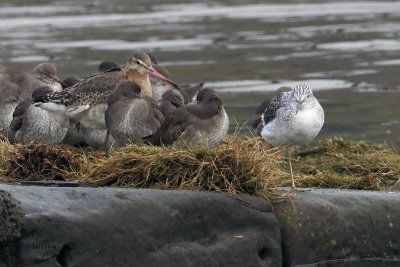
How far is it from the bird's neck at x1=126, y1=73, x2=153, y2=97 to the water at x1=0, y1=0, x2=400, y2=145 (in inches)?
146

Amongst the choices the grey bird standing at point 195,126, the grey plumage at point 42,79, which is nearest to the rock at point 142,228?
the grey bird standing at point 195,126

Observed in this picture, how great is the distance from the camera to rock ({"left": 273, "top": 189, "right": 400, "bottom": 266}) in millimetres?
10492

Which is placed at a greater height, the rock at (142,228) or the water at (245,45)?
the rock at (142,228)

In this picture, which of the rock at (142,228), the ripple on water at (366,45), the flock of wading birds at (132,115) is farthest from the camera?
the ripple on water at (366,45)

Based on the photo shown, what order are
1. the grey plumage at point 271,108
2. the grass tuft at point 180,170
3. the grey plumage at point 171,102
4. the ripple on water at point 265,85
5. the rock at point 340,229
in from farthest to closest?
1. the ripple on water at point 265,85
2. the grey plumage at point 271,108
3. the grey plumage at point 171,102
4. the rock at point 340,229
5. the grass tuft at point 180,170

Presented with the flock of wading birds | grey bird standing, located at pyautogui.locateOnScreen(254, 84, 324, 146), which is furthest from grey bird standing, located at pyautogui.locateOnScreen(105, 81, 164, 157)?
grey bird standing, located at pyautogui.locateOnScreen(254, 84, 324, 146)

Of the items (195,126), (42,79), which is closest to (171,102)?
(195,126)

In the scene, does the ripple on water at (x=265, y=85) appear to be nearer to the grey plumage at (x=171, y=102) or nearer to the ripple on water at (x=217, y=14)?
the grey plumage at (x=171, y=102)

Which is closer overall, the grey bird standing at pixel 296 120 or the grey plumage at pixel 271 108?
the grey bird standing at pixel 296 120

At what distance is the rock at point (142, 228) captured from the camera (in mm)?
9406

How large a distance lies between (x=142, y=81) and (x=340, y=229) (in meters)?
5.46

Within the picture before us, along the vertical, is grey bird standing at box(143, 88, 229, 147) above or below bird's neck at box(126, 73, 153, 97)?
above

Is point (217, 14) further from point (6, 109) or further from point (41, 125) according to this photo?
point (41, 125)

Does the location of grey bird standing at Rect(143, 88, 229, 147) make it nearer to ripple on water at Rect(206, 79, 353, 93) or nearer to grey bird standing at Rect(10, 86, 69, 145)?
grey bird standing at Rect(10, 86, 69, 145)
